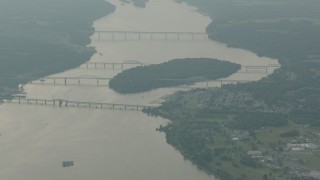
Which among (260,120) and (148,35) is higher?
(148,35)

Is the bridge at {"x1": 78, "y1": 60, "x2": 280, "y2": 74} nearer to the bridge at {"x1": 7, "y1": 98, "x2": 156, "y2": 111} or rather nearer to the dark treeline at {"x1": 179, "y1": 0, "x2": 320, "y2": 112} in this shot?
the dark treeline at {"x1": 179, "y1": 0, "x2": 320, "y2": 112}

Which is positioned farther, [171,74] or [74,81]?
[171,74]

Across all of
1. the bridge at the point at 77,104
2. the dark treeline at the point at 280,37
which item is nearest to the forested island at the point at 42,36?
the bridge at the point at 77,104

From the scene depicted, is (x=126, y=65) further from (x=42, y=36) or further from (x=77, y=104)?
(x=42, y=36)

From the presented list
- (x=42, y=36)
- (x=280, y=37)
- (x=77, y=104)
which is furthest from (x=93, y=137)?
→ (x=280, y=37)

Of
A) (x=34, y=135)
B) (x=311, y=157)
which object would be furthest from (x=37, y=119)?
(x=311, y=157)

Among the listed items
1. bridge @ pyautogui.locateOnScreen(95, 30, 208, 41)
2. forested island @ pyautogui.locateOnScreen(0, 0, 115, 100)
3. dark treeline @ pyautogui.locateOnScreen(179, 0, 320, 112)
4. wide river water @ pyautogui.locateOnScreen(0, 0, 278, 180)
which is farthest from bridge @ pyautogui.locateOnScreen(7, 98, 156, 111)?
bridge @ pyautogui.locateOnScreen(95, 30, 208, 41)
